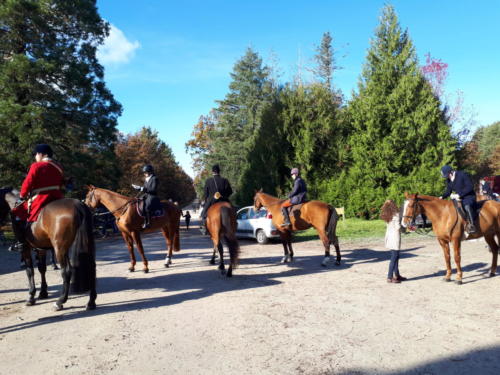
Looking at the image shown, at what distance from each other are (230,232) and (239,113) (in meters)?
33.1

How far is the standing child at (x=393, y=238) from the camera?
7.38 metres

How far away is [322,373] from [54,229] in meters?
4.85

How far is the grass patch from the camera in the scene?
1631 centimetres

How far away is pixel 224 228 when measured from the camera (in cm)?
859

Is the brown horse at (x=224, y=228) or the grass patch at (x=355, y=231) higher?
the brown horse at (x=224, y=228)

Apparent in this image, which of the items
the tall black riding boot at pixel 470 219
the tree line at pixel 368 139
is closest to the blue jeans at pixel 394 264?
the tall black riding boot at pixel 470 219

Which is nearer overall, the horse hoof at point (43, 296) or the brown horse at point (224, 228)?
the horse hoof at point (43, 296)

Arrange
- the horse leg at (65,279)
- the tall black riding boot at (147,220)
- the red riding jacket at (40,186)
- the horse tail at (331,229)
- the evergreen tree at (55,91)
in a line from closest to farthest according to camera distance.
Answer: the horse leg at (65,279), the red riding jacket at (40,186), the tall black riding boot at (147,220), the horse tail at (331,229), the evergreen tree at (55,91)

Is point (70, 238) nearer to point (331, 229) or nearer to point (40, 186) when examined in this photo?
point (40, 186)

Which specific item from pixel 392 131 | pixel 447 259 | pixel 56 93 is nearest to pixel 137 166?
pixel 56 93

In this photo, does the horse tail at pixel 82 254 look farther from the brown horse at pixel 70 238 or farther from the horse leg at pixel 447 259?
the horse leg at pixel 447 259

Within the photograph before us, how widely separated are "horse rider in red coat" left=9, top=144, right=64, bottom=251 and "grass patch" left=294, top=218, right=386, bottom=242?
11.7 meters

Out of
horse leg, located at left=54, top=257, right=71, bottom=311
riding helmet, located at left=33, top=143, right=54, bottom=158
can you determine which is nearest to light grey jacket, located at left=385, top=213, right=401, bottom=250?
horse leg, located at left=54, top=257, right=71, bottom=311

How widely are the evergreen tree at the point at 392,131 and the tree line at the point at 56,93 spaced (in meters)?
15.8
